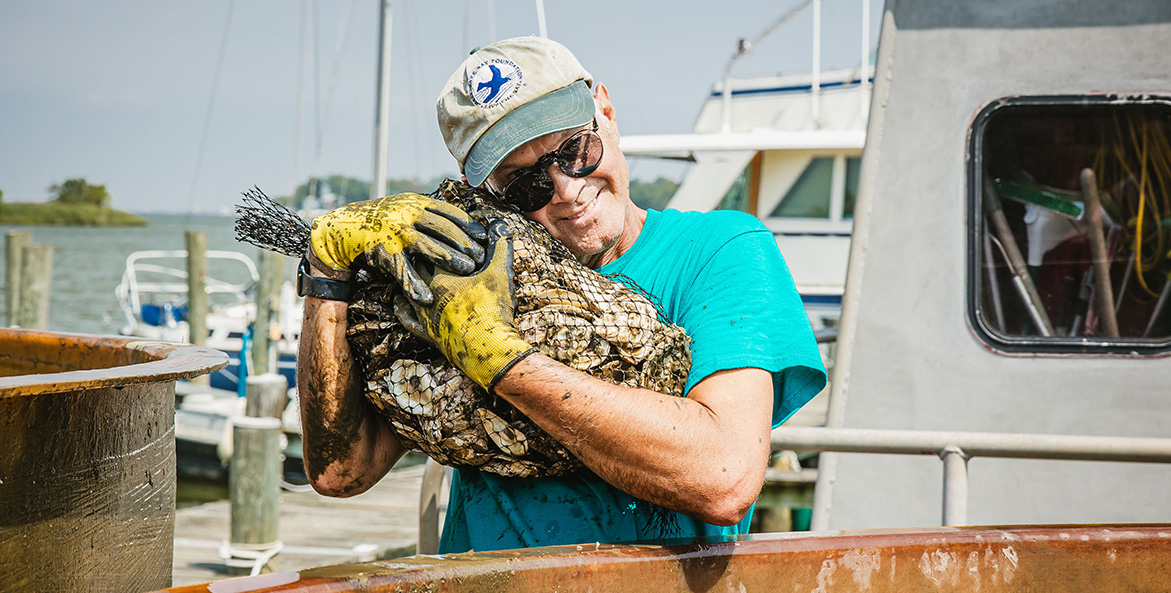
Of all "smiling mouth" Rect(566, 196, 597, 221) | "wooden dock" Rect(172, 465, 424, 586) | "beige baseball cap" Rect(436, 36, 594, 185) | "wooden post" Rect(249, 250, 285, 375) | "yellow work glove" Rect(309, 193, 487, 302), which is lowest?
"wooden dock" Rect(172, 465, 424, 586)

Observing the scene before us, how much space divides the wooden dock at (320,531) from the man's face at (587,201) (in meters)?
4.99

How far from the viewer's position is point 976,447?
2.34m

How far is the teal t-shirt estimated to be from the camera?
1609mm

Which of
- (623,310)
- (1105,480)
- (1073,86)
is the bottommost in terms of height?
(1105,480)

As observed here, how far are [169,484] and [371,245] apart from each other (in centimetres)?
82

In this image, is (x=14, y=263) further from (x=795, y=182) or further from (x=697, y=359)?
(x=697, y=359)

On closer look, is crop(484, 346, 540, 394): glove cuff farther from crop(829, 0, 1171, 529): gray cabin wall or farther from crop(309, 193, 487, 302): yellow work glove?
crop(829, 0, 1171, 529): gray cabin wall

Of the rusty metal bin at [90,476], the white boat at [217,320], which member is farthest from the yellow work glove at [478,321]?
the white boat at [217,320]

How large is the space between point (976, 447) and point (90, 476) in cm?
199

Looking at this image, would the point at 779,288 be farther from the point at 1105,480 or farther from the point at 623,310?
the point at 1105,480

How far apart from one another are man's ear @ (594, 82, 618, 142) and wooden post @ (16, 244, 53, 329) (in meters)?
11.2

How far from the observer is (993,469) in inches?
127

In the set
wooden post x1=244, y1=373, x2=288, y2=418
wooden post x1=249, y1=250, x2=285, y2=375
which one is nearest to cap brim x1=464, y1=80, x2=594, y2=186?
wooden post x1=244, y1=373, x2=288, y2=418

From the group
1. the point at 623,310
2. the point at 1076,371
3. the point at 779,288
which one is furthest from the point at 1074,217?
the point at 623,310
